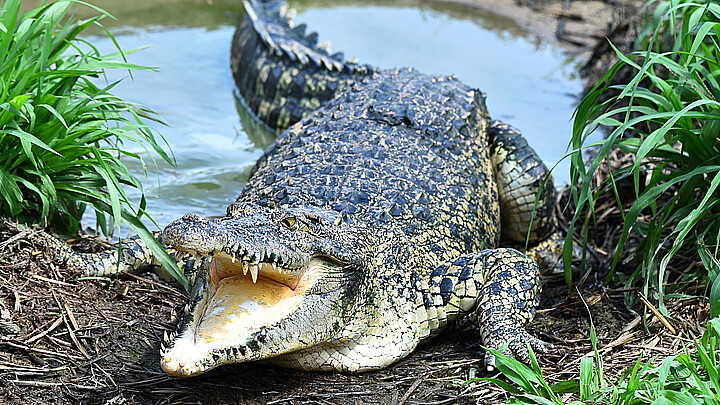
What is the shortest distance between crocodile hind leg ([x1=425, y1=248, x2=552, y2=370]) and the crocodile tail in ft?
9.18

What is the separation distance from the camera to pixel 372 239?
300cm

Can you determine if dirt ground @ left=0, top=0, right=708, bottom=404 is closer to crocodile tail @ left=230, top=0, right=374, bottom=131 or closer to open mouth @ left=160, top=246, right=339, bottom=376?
open mouth @ left=160, top=246, right=339, bottom=376

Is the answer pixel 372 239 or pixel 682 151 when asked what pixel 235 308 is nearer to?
pixel 372 239

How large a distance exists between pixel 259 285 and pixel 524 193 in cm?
220

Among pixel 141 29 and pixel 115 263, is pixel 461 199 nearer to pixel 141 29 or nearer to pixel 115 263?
pixel 115 263

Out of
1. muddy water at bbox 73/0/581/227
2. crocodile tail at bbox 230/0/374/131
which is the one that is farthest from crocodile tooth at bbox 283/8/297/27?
muddy water at bbox 73/0/581/227

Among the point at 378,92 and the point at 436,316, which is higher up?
the point at 378,92

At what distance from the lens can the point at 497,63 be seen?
27.3ft

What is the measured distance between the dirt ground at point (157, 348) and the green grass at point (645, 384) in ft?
0.97

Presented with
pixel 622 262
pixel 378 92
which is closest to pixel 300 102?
pixel 378 92

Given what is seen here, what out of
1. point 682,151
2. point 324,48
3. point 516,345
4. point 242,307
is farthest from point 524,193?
point 324,48

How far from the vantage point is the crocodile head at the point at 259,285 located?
228 centimetres

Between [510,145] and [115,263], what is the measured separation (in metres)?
2.40

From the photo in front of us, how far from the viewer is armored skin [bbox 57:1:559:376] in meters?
2.44
